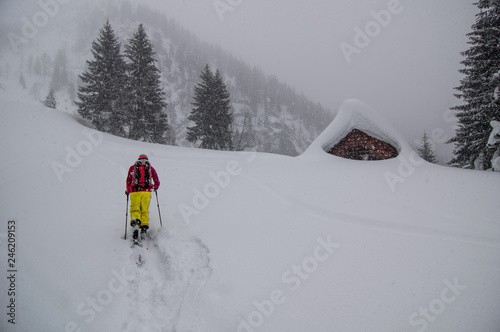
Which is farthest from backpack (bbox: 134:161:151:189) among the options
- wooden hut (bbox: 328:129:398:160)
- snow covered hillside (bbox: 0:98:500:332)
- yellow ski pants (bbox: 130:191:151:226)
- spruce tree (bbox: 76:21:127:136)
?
spruce tree (bbox: 76:21:127:136)

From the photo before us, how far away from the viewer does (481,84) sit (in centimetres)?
1377

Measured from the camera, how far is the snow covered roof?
12.6 meters

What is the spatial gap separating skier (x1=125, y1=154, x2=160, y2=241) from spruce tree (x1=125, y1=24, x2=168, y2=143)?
57.4ft

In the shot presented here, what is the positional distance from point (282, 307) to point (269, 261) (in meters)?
1.09

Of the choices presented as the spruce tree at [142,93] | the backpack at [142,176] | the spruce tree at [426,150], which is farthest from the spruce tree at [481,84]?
the spruce tree at [142,93]

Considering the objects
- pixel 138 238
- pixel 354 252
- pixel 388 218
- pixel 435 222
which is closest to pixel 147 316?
pixel 138 238

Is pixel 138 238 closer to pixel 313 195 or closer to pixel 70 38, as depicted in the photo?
pixel 313 195

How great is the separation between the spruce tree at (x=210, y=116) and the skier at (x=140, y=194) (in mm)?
18307

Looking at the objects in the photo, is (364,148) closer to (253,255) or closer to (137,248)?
(253,255)

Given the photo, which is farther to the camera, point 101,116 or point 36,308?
point 101,116

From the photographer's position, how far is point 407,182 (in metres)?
9.50

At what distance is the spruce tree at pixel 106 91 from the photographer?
67.4 ft

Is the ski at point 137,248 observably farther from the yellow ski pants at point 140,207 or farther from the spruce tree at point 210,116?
the spruce tree at point 210,116

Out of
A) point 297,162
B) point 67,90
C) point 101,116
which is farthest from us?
point 67,90
